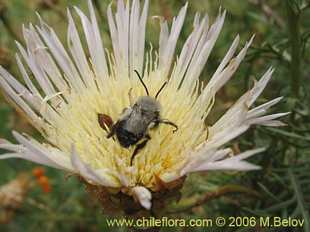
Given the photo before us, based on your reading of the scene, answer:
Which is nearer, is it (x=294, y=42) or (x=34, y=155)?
(x=34, y=155)

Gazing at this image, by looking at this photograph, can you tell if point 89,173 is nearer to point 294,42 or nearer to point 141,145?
point 141,145

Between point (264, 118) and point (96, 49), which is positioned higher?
point (96, 49)

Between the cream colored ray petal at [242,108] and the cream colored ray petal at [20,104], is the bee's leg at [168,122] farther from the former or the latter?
the cream colored ray petal at [20,104]

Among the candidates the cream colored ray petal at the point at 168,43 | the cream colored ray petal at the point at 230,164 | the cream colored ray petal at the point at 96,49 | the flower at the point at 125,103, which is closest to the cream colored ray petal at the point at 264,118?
the flower at the point at 125,103

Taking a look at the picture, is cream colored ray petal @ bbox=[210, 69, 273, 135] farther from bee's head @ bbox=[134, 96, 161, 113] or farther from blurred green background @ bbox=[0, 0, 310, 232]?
blurred green background @ bbox=[0, 0, 310, 232]

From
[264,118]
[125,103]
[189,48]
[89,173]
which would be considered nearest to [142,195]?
[89,173]

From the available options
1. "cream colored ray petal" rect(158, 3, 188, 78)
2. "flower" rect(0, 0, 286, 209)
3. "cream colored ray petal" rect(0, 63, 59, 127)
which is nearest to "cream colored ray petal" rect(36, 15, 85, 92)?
"flower" rect(0, 0, 286, 209)

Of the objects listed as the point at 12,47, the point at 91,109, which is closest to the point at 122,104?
the point at 91,109

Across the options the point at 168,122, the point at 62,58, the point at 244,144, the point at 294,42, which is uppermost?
the point at 62,58

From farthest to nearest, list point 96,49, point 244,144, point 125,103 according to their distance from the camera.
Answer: point 244,144 < point 96,49 < point 125,103
